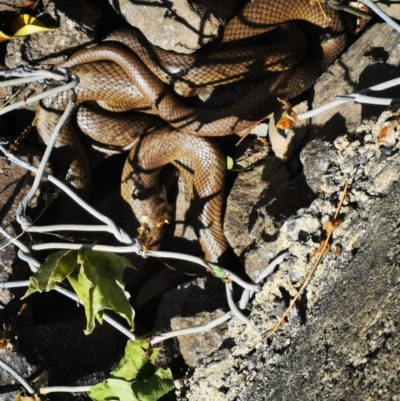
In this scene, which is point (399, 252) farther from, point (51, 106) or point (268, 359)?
point (51, 106)

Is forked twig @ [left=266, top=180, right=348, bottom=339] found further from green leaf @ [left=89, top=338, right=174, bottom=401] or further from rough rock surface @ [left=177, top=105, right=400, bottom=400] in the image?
green leaf @ [left=89, top=338, right=174, bottom=401]

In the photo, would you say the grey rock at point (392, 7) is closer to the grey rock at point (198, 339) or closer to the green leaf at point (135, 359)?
the grey rock at point (198, 339)

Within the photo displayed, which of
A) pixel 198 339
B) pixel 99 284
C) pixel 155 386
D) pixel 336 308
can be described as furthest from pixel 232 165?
pixel 336 308

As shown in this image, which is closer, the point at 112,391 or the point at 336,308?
the point at 336,308

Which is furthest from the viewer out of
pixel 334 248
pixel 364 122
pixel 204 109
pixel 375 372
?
pixel 204 109

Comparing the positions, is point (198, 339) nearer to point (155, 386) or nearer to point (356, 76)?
point (155, 386)

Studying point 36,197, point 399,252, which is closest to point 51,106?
point 36,197

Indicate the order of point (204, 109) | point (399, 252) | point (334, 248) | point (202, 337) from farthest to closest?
point (204, 109)
point (202, 337)
point (334, 248)
point (399, 252)
